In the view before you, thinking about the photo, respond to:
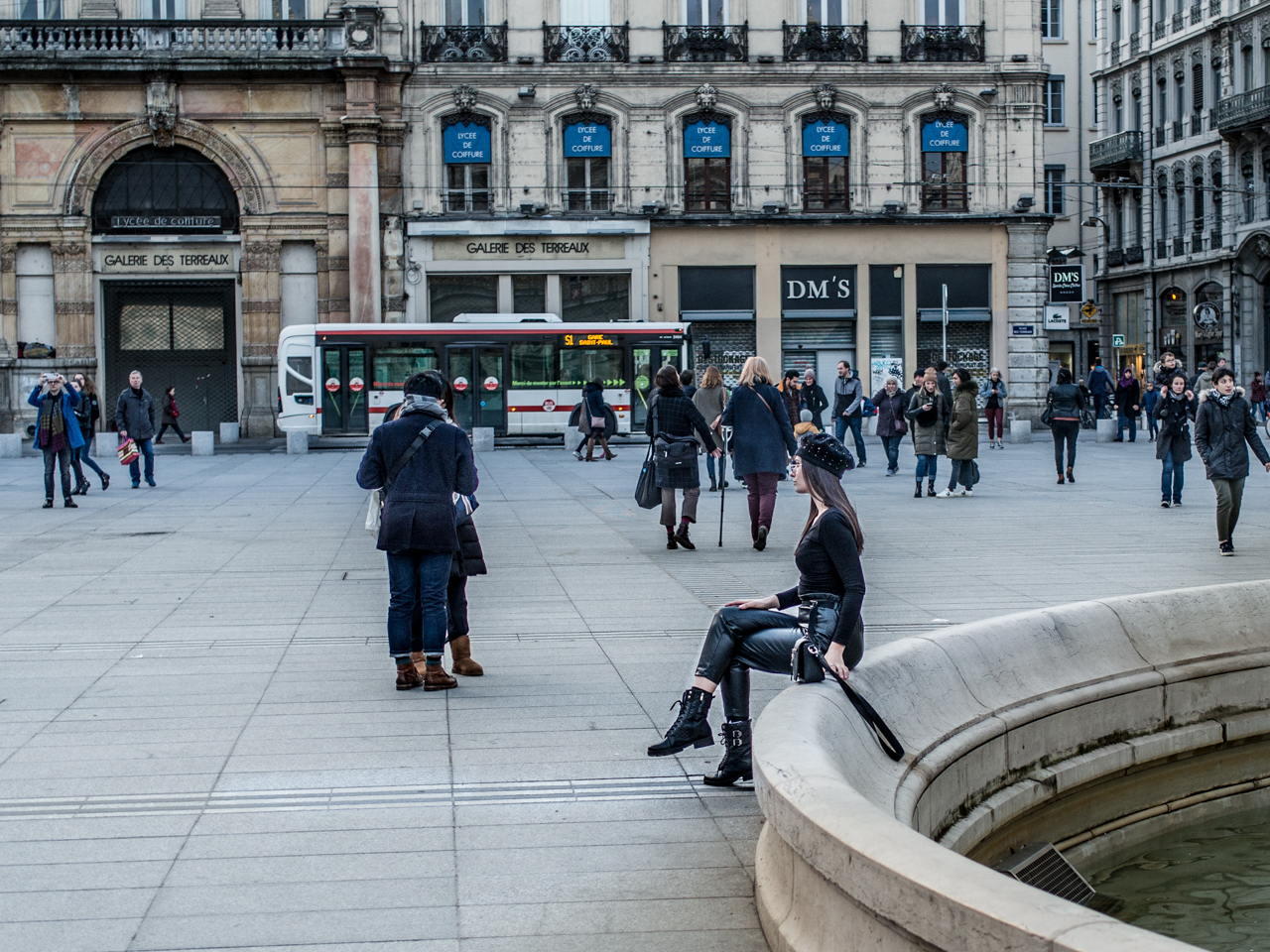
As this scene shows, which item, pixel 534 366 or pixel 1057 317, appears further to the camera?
pixel 1057 317

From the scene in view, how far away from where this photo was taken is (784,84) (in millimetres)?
39938

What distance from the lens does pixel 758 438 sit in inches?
549

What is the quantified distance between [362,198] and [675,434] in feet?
86.5

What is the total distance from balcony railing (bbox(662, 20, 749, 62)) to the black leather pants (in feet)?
116

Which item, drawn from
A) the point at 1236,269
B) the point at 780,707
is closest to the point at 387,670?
the point at 780,707

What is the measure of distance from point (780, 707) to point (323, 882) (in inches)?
61.4

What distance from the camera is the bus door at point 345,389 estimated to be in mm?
34375

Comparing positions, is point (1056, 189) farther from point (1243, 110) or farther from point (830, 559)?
point (830, 559)

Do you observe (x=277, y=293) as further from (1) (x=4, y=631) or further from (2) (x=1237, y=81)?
(2) (x=1237, y=81)

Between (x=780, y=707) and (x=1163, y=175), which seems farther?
(x=1163, y=175)

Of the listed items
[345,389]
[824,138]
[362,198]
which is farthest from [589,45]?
[345,389]

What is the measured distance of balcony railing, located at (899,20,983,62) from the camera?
132 feet

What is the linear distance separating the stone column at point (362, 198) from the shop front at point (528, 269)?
1.01 m

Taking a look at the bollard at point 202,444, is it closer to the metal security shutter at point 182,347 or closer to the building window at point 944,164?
the metal security shutter at point 182,347
